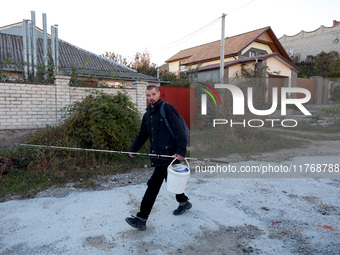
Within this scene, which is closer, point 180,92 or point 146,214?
point 146,214

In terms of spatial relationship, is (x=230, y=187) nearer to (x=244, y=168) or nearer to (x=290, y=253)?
(x=244, y=168)

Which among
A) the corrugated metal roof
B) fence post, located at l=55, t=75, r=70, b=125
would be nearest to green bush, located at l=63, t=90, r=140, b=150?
fence post, located at l=55, t=75, r=70, b=125

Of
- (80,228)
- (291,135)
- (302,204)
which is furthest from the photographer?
(291,135)

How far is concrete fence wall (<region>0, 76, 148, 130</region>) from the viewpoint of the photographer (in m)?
6.68

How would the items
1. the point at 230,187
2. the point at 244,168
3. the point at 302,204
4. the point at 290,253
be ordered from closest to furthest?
the point at 290,253 < the point at 302,204 < the point at 230,187 < the point at 244,168

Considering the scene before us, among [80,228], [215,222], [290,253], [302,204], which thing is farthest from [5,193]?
[302,204]

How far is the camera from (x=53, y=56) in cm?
1123

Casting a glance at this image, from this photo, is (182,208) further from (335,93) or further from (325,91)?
(335,93)

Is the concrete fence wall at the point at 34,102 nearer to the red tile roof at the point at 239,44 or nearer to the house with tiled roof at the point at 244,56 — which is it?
the house with tiled roof at the point at 244,56

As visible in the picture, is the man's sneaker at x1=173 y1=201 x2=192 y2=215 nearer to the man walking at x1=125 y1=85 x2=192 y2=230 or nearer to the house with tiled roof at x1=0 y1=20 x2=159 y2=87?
the man walking at x1=125 y1=85 x2=192 y2=230

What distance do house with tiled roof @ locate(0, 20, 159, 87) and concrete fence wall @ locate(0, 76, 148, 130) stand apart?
56cm

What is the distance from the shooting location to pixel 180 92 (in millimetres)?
10453

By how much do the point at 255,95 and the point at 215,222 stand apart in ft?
21.0

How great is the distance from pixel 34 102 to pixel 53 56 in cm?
503
